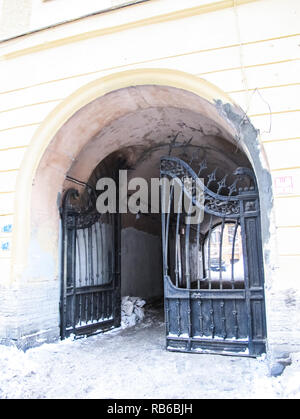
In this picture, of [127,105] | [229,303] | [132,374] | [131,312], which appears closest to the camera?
[132,374]

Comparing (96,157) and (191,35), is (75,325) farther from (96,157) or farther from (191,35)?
(191,35)

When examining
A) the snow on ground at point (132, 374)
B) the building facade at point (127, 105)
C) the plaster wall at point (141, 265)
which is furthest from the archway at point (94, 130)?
the plaster wall at point (141, 265)

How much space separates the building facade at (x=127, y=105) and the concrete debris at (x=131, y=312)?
1.57m

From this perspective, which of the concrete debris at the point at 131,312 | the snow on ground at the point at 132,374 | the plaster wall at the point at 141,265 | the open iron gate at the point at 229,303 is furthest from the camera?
the plaster wall at the point at 141,265

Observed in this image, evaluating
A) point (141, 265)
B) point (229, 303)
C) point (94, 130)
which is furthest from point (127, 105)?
point (141, 265)

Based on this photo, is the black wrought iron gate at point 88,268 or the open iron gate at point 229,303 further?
the black wrought iron gate at point 88,268

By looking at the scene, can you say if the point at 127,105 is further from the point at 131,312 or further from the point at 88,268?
the point at 131,312

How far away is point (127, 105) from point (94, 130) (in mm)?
591

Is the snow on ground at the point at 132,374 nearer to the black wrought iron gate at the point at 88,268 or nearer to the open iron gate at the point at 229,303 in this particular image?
the open iron gate at the point at 229,303

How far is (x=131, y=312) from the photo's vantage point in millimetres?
6039

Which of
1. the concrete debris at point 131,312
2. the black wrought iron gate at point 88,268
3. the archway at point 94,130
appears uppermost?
the archway at point 94,130

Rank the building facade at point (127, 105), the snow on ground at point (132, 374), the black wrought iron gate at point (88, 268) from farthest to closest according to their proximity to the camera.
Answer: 1. the black wrought iron gate at point (88, 268)
2. the building facade at point (127, 105)
3. the snow on ground at point (132, 374)

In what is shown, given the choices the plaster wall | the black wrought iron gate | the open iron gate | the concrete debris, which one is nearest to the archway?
the black wrought iron gate

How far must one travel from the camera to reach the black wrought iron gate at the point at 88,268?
475cm
